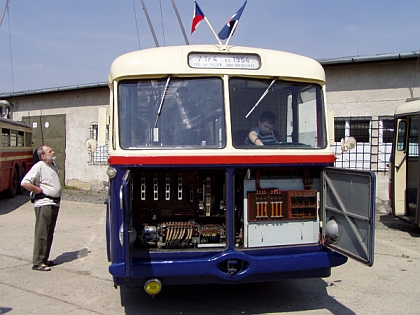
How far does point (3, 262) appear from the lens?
6926 millimetres

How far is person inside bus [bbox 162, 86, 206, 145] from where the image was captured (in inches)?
183

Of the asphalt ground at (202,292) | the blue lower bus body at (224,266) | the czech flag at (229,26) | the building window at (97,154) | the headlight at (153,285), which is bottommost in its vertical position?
the asphalt ground at (202,292)

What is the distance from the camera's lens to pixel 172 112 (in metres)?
4.67

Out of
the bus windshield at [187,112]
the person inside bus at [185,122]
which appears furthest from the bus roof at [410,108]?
the person inside bus at [185,122]

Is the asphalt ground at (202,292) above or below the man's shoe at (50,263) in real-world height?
below

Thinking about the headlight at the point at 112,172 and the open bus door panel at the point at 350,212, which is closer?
the open bus door panel at the point at 350,212

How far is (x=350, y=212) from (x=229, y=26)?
2.33m

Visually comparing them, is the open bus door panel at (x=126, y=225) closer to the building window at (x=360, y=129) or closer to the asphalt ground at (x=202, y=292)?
the asphalt ground at (x=202, y=292)

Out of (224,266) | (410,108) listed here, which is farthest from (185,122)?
(410,108)

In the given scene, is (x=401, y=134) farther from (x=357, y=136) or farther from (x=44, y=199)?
(x=44, y=199)

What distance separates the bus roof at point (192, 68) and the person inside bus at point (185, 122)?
26cm

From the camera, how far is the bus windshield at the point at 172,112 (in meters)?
4.62

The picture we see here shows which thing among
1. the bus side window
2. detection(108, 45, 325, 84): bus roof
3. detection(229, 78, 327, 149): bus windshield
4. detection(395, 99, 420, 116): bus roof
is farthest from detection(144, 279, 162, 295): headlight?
the bus side window

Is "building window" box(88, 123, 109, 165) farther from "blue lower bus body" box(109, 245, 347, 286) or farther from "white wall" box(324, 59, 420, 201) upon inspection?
"blue lower bus body" box(109, 245, 347, 286)
